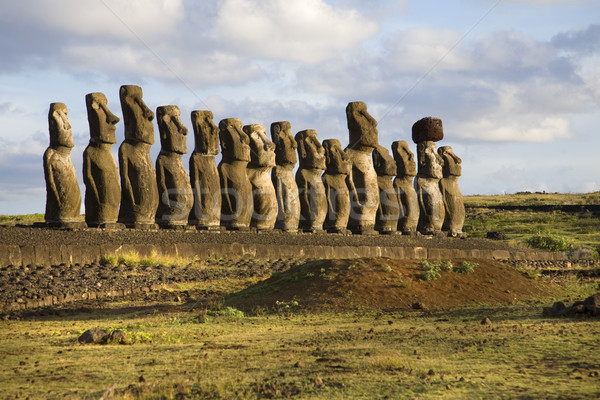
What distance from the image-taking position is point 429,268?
38.5ft

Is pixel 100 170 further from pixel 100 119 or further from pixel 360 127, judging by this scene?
pixel 360 127

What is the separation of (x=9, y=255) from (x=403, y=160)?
56.7 feet

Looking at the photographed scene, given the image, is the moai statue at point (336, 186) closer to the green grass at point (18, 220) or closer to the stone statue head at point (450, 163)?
the stone statue head at point (450, 163)

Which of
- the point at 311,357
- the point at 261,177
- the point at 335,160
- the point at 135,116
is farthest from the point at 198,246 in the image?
the point at 311,357

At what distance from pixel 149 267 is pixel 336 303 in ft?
17.0

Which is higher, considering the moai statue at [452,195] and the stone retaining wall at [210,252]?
the moai statue at [452,195]

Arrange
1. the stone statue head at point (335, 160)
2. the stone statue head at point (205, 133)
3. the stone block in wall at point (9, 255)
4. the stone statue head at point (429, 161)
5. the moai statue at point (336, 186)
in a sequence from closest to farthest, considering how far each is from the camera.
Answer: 1. the stone block in wall at point (9, 255)
2. the stone statue head at point (205, 133)
3. the moai statue at point (336, 186)
4. the stone statue head at point (335, 160)
5. the stone statue head at point (429, 161)

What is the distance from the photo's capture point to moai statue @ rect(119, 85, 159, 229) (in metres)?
18.6

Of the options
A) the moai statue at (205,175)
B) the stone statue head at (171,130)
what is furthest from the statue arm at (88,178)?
the moai statue at (205,175)

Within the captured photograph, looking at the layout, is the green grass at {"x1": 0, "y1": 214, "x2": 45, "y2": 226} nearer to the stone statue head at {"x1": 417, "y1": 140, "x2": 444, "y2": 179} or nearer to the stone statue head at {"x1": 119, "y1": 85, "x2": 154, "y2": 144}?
the stone statue head at {"x1": 119, "y1": 85, "x2": 154, "y2": 144}

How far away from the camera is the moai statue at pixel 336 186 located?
2478 centimetres

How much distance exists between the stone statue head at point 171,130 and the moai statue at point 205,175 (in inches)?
37.0

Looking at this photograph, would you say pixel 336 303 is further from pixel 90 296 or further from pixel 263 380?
pixel 263 380

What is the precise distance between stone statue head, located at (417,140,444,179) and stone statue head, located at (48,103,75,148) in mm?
14865
